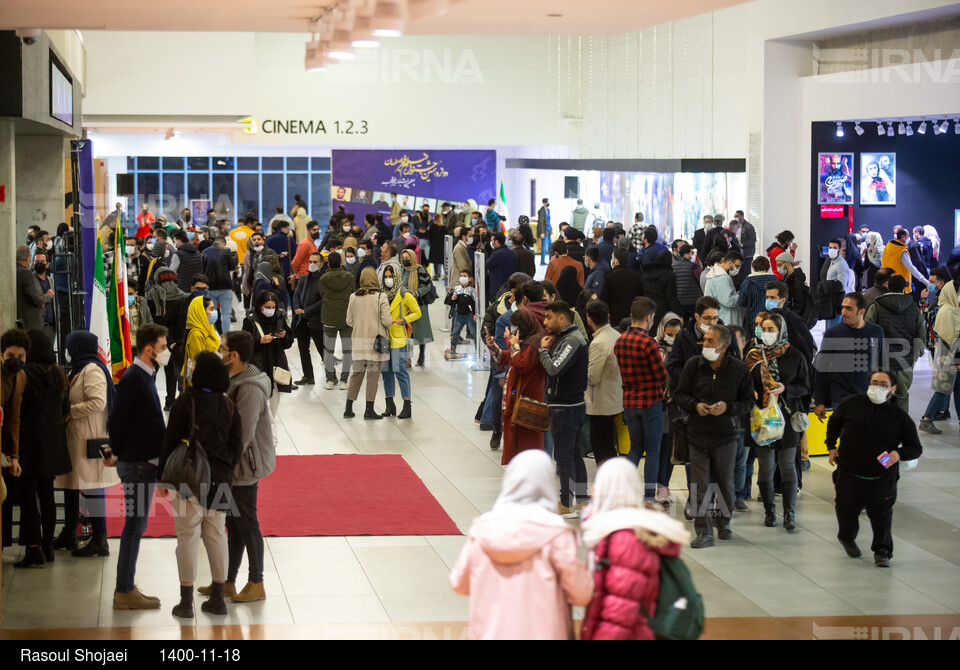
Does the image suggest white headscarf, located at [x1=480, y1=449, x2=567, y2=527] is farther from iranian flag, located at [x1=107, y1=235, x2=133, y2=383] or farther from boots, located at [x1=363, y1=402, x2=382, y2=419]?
boots, located at [x1=363, y1=402, x2=382, y2=419]

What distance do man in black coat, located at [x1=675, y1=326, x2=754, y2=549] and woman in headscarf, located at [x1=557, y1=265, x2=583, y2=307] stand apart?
6.49 m

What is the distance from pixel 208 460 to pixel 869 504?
439 centimetres

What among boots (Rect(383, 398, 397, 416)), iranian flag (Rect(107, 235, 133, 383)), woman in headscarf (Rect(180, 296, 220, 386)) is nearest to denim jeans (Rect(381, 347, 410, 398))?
boots (Rect(383, 398, 397, 416))

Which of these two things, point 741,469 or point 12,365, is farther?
point 741,469

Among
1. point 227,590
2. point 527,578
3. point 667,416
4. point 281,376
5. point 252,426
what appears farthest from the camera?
point 281,376

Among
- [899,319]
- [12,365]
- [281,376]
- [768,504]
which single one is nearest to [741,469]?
[768,504]

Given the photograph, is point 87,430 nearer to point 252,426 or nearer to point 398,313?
point 252,426

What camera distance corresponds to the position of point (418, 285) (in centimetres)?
1594

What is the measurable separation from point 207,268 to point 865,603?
453 inches

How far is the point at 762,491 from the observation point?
898 cm

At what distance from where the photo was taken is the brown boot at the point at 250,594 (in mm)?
7215

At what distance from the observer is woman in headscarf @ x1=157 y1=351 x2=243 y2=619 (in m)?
6.72
